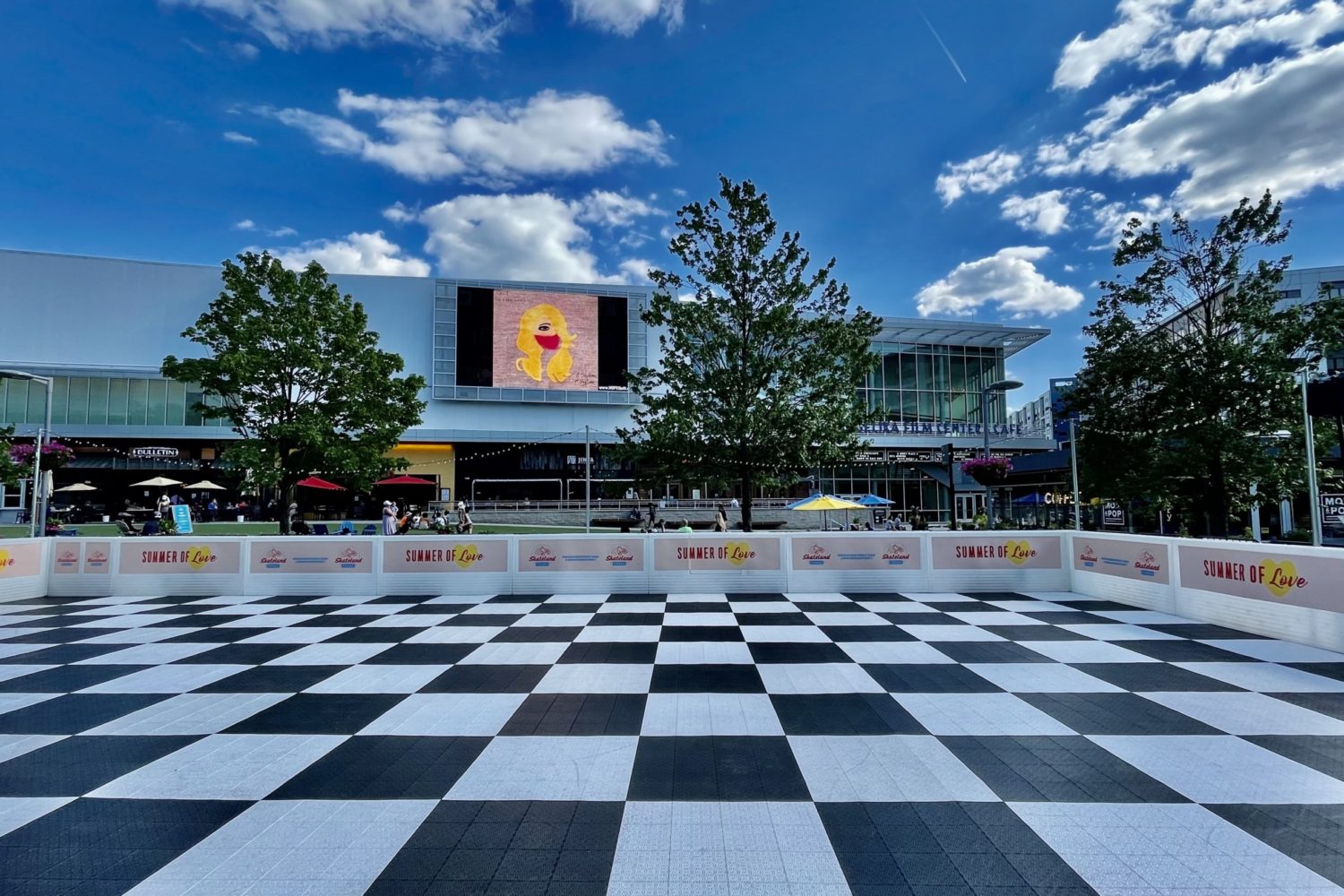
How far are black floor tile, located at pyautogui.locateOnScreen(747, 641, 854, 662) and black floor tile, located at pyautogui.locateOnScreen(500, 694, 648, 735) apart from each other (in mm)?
1868

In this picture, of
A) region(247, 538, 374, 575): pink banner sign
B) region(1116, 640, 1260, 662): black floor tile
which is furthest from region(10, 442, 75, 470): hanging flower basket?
region(1116, 640, 1260, 662): black floor tile

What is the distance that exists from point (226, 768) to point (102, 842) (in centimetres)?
87

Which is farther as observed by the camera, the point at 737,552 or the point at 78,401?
the point at 78,401

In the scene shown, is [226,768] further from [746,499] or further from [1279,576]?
[746,499]

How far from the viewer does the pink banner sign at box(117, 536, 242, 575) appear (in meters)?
11.4

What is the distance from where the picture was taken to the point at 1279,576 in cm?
721

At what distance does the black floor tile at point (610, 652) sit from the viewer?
6445 millimetres

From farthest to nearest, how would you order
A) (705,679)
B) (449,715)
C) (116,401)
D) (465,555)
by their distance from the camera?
(116,401) → (465,555) → (705,679) → (449,715)

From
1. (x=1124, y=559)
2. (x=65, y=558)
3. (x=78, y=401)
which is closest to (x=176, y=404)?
(x=78, y=401)

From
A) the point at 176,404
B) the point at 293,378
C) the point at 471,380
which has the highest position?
the point at 471,380

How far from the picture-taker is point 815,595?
35.6 ft

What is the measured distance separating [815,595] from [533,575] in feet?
16.8

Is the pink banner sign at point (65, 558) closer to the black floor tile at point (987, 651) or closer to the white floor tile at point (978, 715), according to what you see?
the white floor tile at point (978, 715)

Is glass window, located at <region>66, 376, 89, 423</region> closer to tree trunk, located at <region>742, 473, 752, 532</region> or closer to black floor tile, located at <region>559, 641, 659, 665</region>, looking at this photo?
tree trunk, located at <region>742, 473, 752, 532</region>
